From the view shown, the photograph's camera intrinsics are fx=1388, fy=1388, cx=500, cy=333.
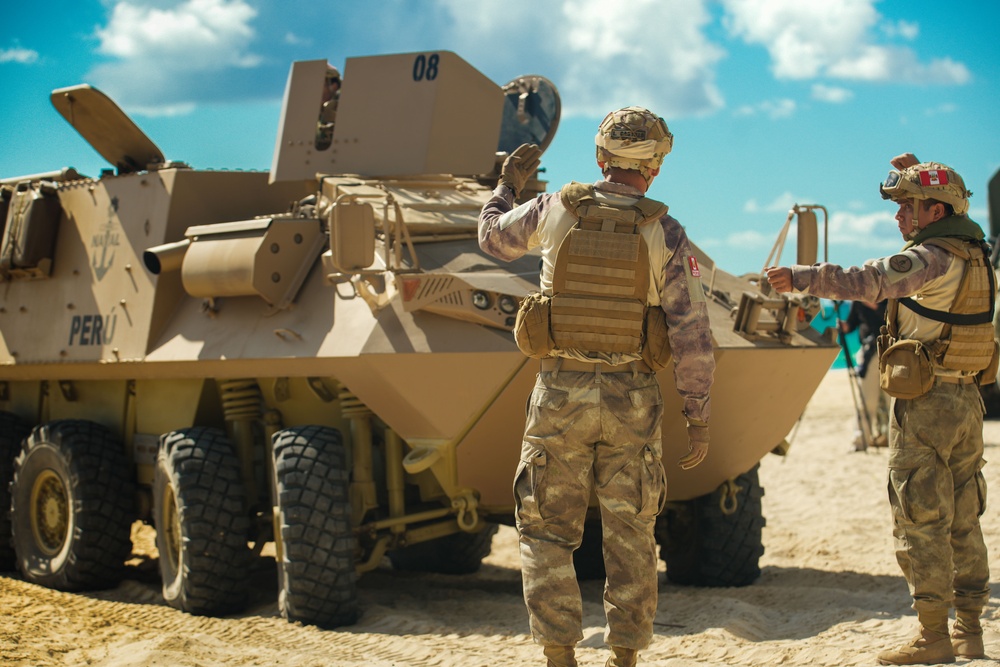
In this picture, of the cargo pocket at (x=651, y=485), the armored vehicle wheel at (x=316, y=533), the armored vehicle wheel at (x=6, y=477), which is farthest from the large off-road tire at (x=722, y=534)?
the armored vehicle wheel at (x=6, y=477)

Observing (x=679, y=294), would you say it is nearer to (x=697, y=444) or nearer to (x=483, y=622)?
(x=697, y=444)

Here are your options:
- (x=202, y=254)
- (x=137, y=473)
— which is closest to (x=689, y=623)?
(x=202, y=254)

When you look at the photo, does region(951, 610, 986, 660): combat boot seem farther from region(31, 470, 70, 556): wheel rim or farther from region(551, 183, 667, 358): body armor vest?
region(31, 470, 70, 556): wheel rim

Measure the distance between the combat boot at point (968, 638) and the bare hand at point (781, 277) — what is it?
4.52ft

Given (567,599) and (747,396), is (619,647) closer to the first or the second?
(567,599)

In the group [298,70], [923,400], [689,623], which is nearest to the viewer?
[923,400]

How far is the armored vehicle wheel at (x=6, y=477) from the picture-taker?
27.2 ft

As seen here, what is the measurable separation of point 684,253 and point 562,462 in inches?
30.5

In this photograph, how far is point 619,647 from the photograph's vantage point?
437cm

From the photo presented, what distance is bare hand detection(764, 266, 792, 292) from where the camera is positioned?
4.67 metres

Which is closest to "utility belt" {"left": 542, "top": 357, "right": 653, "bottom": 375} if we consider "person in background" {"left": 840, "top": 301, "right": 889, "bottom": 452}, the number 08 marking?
the number 08 marking

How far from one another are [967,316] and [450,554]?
13.1 feet

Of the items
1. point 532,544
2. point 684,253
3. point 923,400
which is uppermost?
point 684,253

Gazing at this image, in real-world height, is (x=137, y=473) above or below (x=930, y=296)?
below
